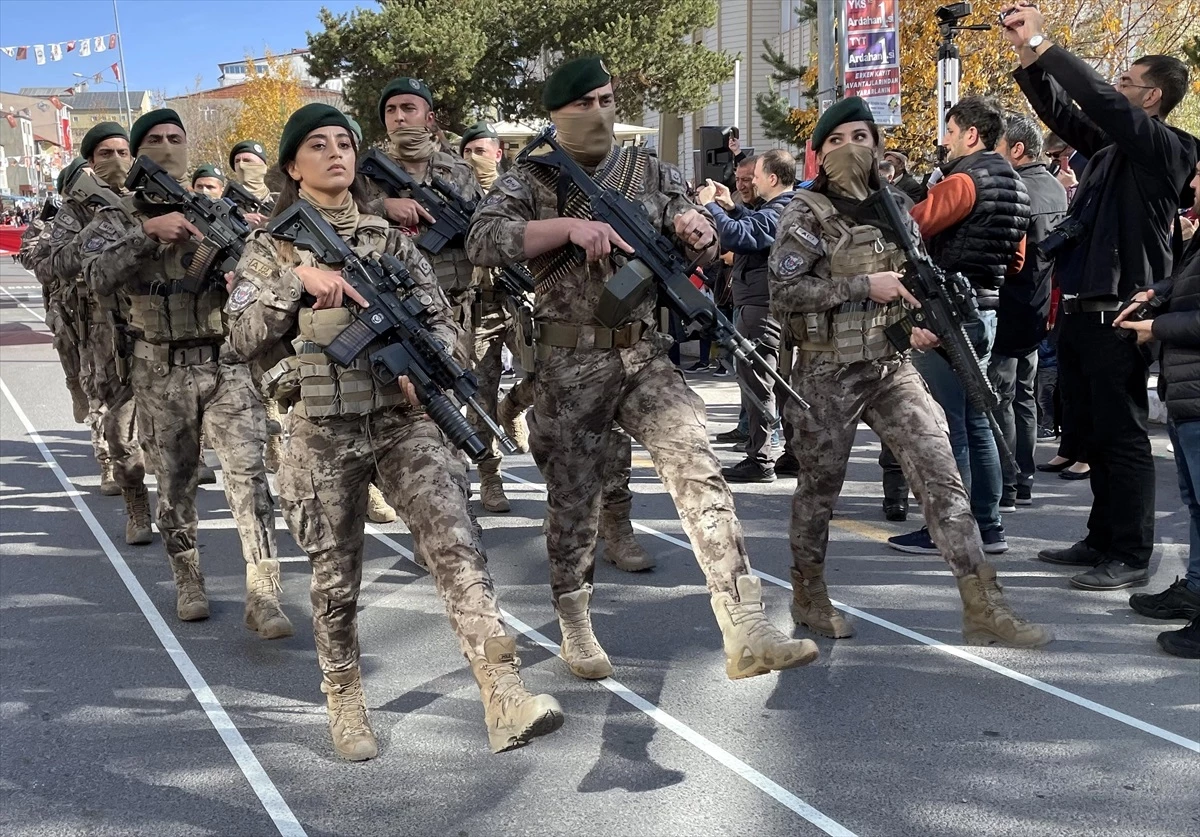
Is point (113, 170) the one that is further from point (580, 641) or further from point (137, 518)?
point (580, 641)

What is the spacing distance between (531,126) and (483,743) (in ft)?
101

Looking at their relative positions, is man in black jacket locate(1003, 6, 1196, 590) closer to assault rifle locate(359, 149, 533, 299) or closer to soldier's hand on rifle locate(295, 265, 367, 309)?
assault rifle locate(359, 149, 533, 299)

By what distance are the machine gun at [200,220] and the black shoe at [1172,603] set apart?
4371 millimetres

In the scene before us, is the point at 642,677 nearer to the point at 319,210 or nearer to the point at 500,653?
the point at 500,653

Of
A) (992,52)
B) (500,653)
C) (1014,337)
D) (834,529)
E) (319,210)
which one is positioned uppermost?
(992,52)

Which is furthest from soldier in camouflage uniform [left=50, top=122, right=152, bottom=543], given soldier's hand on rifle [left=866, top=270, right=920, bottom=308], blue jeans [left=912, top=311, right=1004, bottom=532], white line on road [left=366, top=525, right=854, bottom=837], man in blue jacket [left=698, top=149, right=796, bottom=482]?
blue jeans [left=912, top=311, right=1004, bottom=532]

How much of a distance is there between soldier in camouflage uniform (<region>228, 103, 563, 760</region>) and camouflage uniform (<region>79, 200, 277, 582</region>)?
143 cm

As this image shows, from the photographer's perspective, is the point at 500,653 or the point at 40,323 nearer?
the point at 500,653

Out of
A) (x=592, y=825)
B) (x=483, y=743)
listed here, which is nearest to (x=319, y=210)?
(x=483, y=743)

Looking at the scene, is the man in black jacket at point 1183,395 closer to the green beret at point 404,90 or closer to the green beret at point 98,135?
the green beret at point 404,90

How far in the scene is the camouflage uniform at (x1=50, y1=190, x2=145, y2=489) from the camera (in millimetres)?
6133

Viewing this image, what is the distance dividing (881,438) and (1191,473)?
1378mm

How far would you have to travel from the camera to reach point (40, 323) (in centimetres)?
2153

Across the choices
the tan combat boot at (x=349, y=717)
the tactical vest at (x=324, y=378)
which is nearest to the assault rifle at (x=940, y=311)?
the tactical vest at (x=324, y=378)
